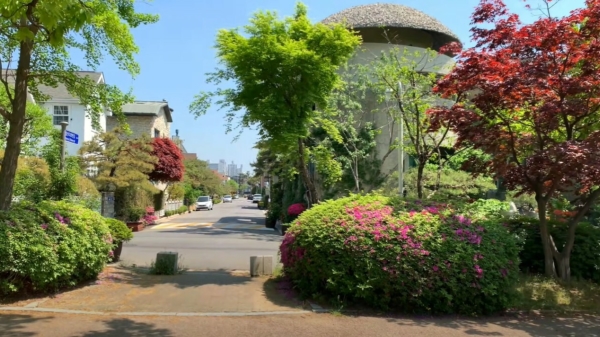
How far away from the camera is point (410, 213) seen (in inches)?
294

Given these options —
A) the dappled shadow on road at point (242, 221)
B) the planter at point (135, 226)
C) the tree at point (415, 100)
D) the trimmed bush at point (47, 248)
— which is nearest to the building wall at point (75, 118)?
the planter at point (135, 226)

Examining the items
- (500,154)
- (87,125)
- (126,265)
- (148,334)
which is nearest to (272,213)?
(87,125)

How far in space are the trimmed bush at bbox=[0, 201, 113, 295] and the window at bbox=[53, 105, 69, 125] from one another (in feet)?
75.8

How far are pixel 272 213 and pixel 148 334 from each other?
2345 cm

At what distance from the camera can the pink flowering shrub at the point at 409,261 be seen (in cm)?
668

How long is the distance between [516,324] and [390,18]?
1937 centimetres

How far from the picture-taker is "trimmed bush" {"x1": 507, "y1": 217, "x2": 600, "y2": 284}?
8.75m

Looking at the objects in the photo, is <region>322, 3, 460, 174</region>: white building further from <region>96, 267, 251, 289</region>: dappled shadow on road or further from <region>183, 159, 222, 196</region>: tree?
<region>183, 159, 222, 196</region>: tree

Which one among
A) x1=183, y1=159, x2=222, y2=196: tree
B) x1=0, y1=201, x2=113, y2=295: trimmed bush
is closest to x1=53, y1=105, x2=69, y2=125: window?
x1=183, y1=159, x2=222, y2=196: tree

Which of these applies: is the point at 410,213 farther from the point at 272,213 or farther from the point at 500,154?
the point at 272,213

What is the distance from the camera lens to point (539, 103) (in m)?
8.38

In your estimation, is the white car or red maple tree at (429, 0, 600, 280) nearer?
red maple tree at (429, 0, 600, 280)

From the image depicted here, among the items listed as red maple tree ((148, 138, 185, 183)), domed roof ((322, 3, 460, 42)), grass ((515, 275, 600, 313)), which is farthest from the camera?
red maple tree ((148, 138, 185, 183))

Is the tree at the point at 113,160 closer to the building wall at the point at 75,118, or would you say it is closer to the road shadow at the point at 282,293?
the building wall at the point at 75,118
